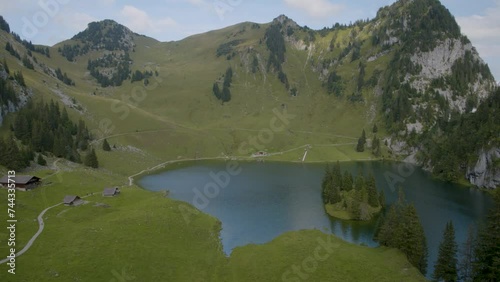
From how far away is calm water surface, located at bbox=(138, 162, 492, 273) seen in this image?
90750mm

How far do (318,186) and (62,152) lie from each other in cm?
9573

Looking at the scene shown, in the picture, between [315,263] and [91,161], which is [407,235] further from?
[91,161]

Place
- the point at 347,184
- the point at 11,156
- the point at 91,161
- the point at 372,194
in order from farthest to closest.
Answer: the point at 91,161, the point at 347,184, the point at 11,156, the point at 372,194

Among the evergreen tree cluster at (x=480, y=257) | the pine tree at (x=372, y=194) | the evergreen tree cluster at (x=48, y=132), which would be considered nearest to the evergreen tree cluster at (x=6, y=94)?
the evergreen tree cluster at (x=48, y=132)

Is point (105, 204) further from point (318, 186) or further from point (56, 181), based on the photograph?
point (318, 186)

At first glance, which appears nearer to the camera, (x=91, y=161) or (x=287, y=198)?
(x=287, y=198)

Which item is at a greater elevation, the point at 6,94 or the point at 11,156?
the point at 6,94

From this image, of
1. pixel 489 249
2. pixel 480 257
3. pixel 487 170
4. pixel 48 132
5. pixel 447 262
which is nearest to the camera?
pixel 489 249

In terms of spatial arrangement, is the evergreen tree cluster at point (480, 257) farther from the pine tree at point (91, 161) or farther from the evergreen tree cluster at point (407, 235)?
the pine tree at point (91, 161)

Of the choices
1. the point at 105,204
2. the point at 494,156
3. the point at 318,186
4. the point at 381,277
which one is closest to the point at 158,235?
the point at 105,204

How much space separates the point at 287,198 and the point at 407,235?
167 feet

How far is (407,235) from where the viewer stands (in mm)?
70938

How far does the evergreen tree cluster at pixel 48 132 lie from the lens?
134 metres

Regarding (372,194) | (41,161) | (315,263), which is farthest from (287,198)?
(41,161)
